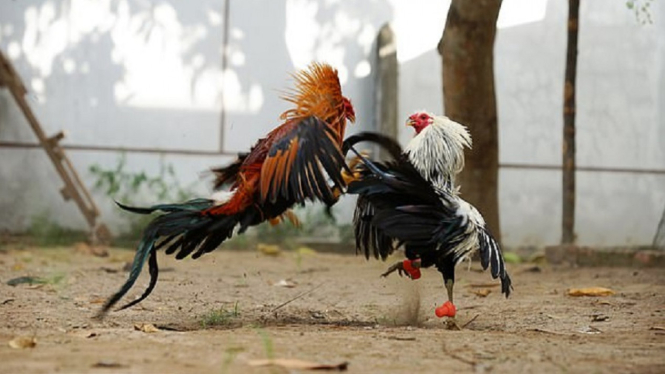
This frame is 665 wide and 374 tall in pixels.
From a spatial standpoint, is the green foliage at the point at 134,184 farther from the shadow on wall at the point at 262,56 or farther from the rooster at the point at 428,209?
the rooster at the point at 428,209

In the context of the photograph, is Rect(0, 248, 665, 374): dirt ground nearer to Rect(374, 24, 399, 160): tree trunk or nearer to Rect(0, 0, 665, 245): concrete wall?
Rect(0, 0, 665, 245): concrete wall

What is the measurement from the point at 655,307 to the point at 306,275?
3.02 m

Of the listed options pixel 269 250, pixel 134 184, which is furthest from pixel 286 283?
pixel 134 184

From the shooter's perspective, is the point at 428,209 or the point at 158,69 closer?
the point at 428,209

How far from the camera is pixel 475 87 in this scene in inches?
321

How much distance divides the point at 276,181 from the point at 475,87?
366 cm

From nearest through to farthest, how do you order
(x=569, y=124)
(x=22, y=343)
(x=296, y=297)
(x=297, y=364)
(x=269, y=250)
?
(x=297, y=364) < (x=22, y=343) < (x=296, y=297) < (x=569, y=124) < (x=269, y=250)

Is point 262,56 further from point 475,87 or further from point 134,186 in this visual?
point 475,87

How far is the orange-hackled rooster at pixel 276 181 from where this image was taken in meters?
4.87

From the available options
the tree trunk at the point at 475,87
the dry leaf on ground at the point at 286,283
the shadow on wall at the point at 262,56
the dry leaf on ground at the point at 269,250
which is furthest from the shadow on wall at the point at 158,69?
the dry leaf on ground at the point at 286,283

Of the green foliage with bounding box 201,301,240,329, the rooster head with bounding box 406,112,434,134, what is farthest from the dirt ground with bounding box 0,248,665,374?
the rooster head with bounding box 406,112,434,134

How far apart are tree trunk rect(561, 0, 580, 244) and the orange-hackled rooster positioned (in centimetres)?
424

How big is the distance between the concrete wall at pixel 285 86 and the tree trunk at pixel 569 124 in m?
2.17

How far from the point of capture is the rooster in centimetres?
502
